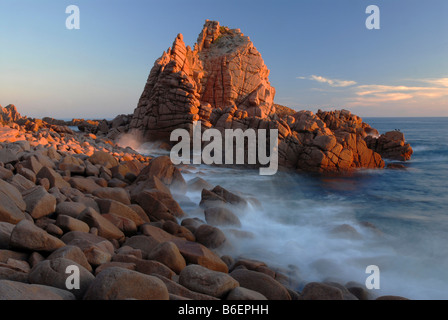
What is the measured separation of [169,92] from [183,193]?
19.4 m

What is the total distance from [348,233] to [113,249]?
6.27 meters

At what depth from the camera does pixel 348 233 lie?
831cm

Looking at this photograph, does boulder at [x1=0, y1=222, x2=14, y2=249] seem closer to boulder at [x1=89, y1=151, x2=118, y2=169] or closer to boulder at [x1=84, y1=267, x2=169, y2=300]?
boulder at [x1=84, y1=267, x2=169, y2=300]

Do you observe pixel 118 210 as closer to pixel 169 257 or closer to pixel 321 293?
pixel 169 257

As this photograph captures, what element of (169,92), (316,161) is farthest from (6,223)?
(169,92)

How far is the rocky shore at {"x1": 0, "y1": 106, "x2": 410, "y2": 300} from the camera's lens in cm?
311

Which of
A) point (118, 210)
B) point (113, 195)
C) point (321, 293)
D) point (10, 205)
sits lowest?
point (321, 293)

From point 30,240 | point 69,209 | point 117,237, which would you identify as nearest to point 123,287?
point 30,240

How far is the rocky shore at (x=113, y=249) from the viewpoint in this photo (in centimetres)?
311

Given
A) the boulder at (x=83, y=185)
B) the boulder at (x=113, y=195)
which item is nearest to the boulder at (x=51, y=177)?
the boulder at (x=83, y=185)

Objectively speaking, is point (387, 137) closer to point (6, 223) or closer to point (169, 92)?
point (169, 92)

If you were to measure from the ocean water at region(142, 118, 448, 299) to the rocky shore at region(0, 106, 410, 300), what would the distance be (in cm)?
76

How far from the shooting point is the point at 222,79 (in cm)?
4931
